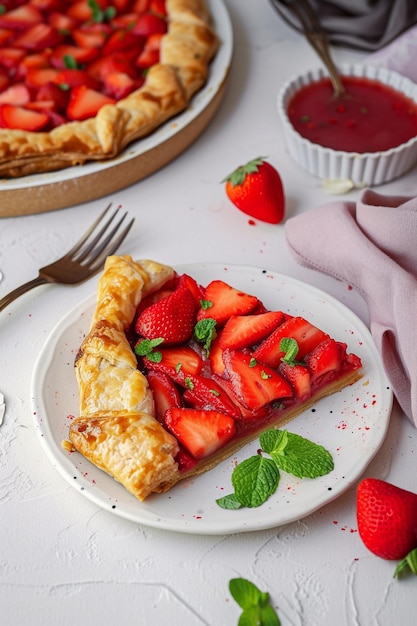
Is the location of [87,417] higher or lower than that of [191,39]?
lower

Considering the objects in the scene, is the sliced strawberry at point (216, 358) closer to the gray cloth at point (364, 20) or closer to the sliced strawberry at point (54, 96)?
the sliced strawberry at point (54, 96)

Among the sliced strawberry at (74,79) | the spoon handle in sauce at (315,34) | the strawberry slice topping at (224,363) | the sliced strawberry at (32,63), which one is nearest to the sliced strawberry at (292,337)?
the strawberry slice topping at (224,363)

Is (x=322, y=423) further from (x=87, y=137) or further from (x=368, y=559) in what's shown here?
(x=87, y=137)

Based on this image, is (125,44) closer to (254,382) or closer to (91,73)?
(91,73)

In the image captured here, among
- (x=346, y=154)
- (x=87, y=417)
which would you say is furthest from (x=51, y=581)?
(x=346, y=154)

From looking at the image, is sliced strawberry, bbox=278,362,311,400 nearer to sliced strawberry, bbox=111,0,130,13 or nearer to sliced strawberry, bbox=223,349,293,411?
sliced strawberry, bbox=223,349,293,411

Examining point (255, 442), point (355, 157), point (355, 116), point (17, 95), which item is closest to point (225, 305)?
point (255, 442)

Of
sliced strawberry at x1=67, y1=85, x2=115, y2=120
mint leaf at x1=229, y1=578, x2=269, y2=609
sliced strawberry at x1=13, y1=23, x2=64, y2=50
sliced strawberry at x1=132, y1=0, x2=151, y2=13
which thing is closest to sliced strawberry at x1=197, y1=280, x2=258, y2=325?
mint leaf at x1=229, y1=578, x2=269, y2=609
